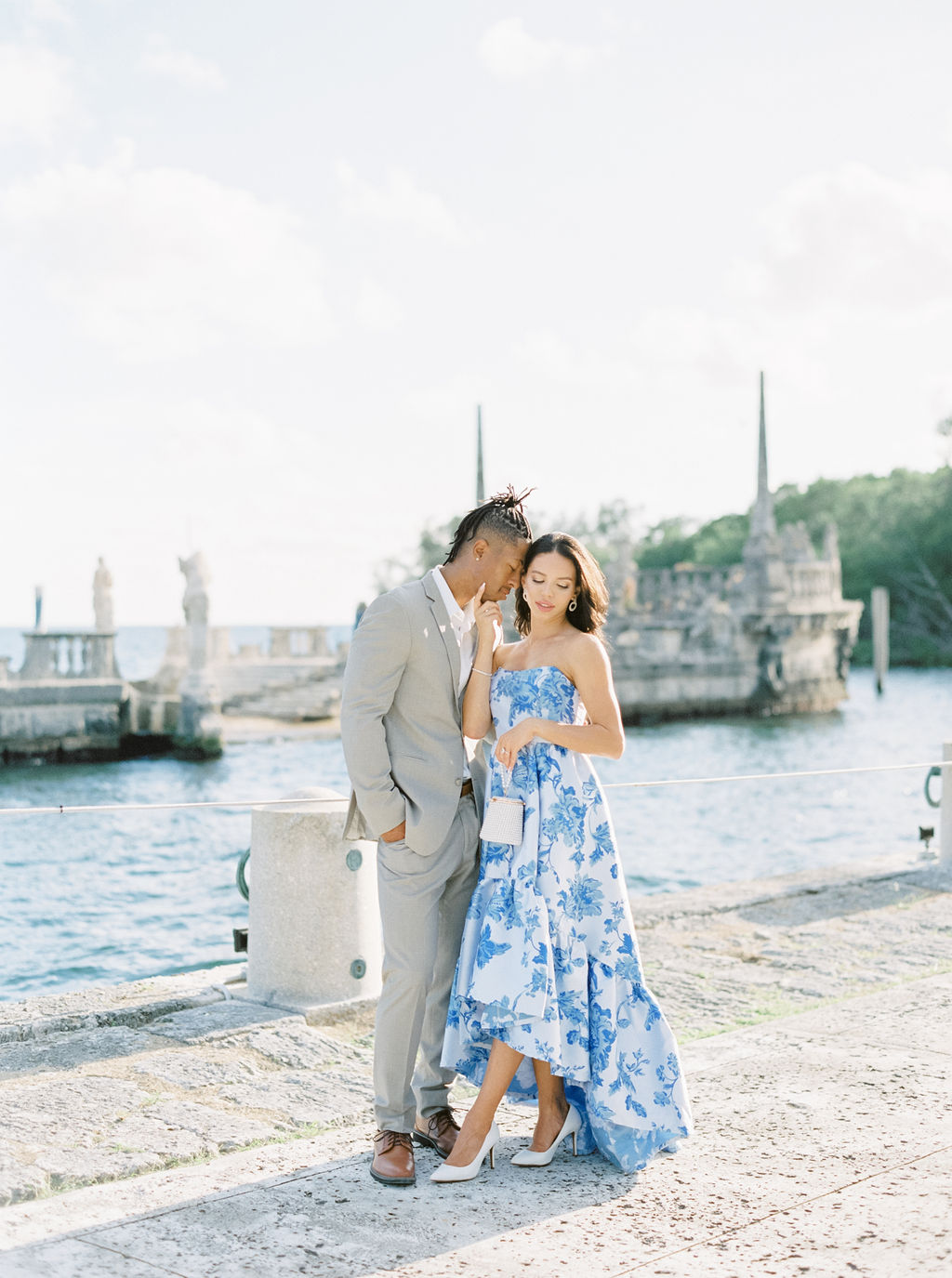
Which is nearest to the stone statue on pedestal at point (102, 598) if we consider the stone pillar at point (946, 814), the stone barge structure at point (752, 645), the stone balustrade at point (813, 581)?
the stone barge structure at point (752, 645)

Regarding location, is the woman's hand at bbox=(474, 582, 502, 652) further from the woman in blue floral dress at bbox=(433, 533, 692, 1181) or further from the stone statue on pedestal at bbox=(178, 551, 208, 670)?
the stone statue on pedestal at bbox=(178, 551, 208, 670)

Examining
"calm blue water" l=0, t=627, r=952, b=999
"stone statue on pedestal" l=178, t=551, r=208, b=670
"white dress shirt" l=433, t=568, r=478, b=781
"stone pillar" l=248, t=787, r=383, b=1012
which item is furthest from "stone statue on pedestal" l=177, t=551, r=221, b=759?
"white dress shirt" l=433, t=568, r=478, b=781

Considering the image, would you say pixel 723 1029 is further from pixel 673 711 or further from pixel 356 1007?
pixel 673 711

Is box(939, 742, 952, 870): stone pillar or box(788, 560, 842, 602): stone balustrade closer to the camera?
box(939, 742, 952, 870): stone pillar

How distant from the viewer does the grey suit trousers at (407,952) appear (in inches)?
155

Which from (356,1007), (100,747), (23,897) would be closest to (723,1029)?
(356,1007)

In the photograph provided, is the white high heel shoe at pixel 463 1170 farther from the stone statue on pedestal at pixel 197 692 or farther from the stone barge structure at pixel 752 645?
the stone barge structure at pixel 752 645

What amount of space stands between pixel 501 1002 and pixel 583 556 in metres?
1.33

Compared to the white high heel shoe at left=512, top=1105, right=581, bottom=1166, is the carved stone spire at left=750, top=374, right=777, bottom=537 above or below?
above

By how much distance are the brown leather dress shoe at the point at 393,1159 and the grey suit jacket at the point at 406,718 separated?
806 mm

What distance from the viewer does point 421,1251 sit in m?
3.33

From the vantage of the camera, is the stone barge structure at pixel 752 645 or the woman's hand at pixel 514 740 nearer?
the woman's hand at pixel 514 740

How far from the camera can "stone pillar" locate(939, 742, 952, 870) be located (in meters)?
9.24

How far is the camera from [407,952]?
3.92 meters
